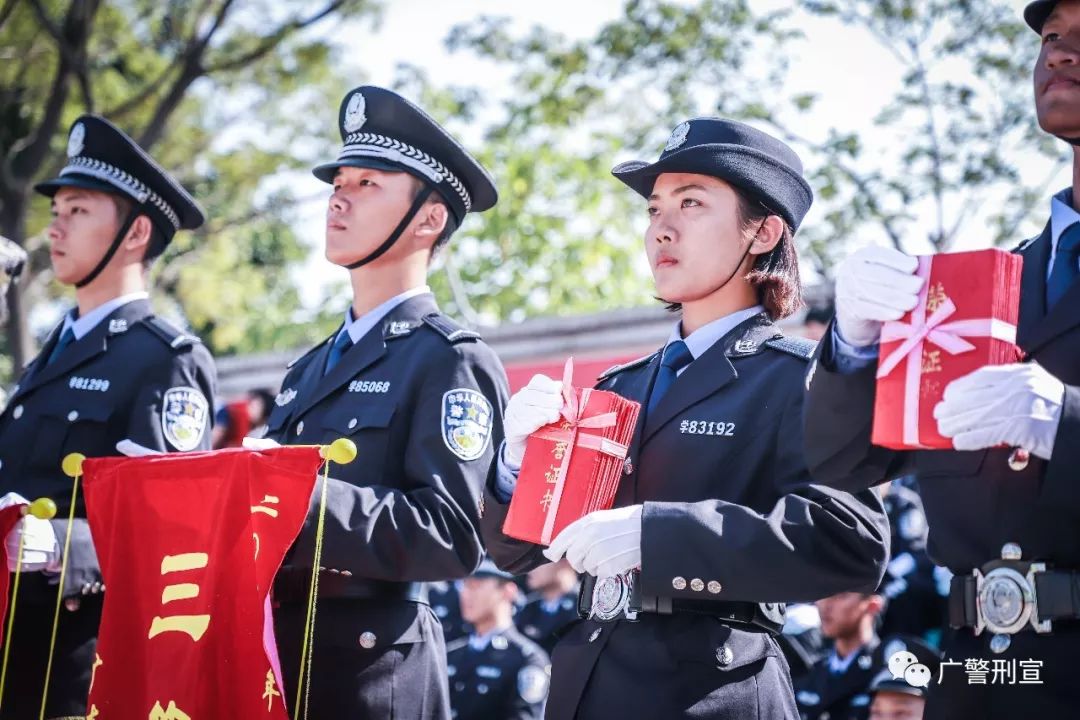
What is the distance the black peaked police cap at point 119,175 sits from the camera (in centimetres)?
545

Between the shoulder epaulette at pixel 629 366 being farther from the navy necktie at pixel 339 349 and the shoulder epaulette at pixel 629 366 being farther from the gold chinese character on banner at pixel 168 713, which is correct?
the gold chinese character on banner at pixel 168 713

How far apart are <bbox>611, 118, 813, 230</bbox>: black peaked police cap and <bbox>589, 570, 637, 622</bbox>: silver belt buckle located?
3.70 feet

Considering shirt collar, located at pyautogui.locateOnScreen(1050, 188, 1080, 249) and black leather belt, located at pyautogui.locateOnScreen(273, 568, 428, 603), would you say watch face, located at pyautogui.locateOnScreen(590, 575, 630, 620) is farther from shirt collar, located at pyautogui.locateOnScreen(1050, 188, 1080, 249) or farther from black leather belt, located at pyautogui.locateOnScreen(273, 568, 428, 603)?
shirt collar, located at pyautogui.locateOnScreen(1050, 188, 1080, 249)

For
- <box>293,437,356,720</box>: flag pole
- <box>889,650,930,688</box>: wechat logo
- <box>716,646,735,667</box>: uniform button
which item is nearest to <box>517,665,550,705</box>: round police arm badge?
<box>293,437,356,720</box>: flag pole

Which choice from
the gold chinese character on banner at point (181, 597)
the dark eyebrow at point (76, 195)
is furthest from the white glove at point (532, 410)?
the dark eyebrow at point (76, 195)

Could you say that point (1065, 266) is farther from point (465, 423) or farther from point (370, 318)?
point (370, 318)

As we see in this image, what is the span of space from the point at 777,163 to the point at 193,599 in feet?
6.98

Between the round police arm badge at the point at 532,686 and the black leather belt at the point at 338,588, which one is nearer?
the black leather belt at the point at 338,588

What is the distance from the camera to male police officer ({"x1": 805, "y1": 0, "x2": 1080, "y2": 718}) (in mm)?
2510

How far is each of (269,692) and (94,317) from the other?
219 centimetres

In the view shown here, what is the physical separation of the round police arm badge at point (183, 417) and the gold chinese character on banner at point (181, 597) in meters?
0.92

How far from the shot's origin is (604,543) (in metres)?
3.16

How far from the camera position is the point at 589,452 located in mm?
3326

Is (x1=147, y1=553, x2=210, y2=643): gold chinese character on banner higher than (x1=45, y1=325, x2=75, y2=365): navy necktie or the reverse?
the reverse
